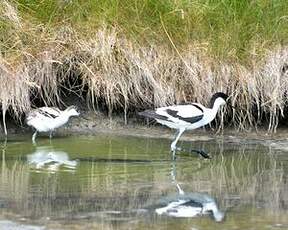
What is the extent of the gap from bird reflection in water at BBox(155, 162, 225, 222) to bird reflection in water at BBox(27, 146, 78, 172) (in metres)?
1.62

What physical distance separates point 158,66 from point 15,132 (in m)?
2.04

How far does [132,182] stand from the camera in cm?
824

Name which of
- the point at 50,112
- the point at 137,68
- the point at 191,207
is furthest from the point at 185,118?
the point at 191,207

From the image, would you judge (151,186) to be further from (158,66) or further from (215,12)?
(215,12)

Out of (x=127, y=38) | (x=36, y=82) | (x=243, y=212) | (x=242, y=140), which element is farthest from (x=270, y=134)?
(x=243, y=212)

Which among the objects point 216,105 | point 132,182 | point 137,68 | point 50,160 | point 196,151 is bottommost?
point 132,182

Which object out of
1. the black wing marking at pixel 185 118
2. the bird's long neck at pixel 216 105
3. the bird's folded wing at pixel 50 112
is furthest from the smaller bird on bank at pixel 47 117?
the bird's long neck at pixel 216 105

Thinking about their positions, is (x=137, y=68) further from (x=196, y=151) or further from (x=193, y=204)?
(x=193, y=204)

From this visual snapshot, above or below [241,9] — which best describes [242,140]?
below

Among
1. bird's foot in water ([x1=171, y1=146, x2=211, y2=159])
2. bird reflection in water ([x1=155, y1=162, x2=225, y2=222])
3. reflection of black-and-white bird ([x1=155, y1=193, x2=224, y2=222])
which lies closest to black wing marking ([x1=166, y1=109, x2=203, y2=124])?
bird's foot in water ([x1=171, y1=146, x2=211, y2=159])

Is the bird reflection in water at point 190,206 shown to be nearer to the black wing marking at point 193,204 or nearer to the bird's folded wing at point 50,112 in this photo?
the black wing marking at point 193,204

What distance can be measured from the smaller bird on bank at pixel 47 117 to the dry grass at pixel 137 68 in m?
0.15

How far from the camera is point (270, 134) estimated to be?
1117cm

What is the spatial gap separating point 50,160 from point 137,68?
210 centimetres
